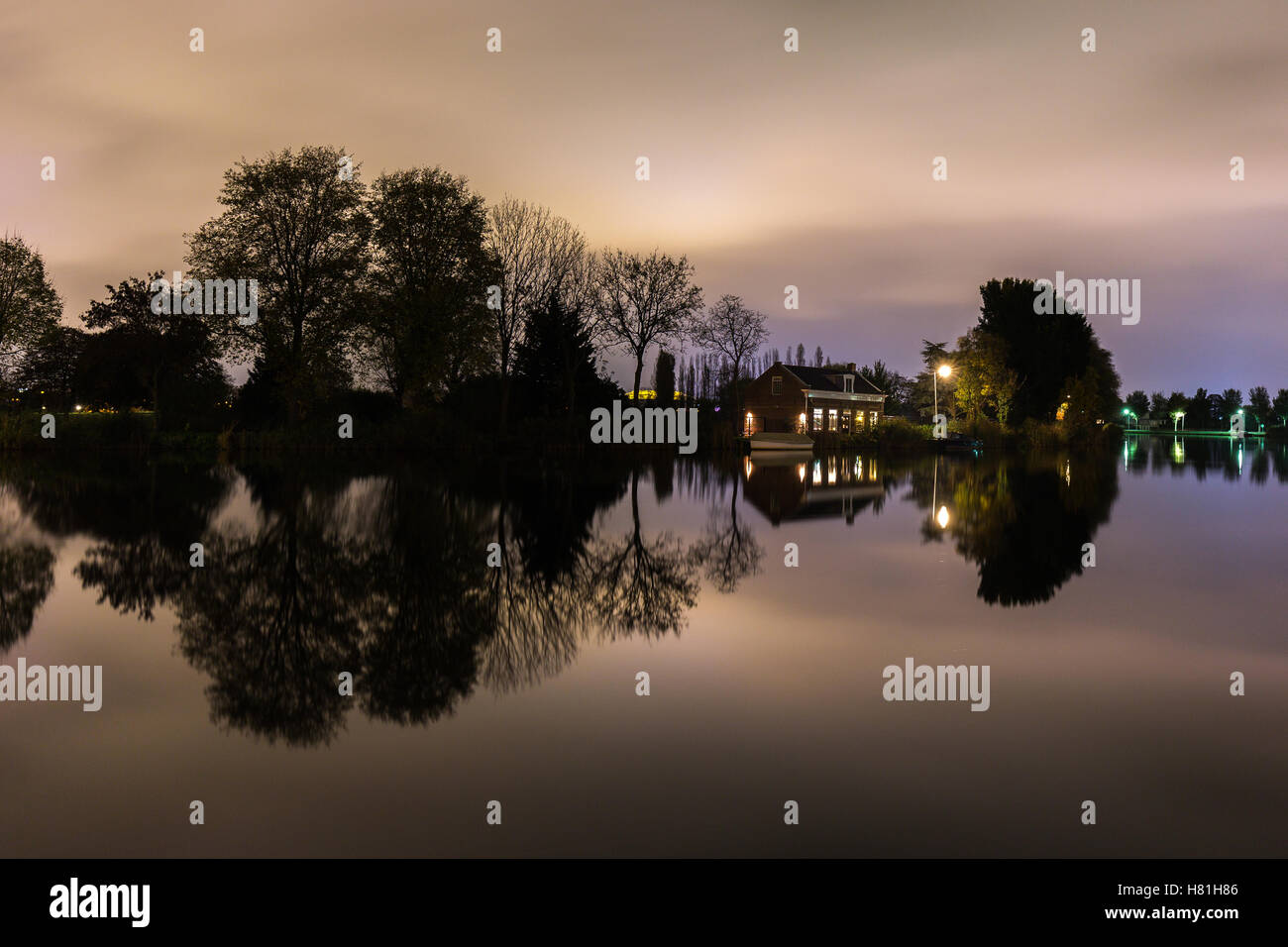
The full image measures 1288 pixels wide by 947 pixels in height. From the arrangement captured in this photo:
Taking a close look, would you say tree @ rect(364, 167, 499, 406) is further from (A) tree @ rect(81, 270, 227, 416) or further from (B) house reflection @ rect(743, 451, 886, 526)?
(B) house reflection @ rect(743, 451, 886, 526)

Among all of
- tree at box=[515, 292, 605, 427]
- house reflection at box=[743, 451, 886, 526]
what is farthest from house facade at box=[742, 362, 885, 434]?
house reflection at box=[743, 451, 886, 526]

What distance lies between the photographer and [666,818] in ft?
14.8

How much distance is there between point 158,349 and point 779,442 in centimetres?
4188

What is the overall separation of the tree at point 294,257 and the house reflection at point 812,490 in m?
24.4

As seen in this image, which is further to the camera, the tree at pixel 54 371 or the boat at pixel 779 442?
the tree at pixel 54 371

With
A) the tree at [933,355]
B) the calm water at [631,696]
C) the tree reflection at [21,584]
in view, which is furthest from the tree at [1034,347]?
the tree reflection at [21,584]

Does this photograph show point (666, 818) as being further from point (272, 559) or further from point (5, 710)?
point (272, 559)

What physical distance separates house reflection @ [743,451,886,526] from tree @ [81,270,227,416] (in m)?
36.1

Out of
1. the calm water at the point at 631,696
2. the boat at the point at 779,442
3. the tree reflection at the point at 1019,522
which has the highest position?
the boat at the point at 779,442

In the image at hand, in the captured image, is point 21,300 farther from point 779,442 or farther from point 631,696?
point 631,696

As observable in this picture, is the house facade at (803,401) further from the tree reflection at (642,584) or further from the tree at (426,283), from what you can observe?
the tree reflection at (642,584)

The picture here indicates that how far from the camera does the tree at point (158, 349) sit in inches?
2259

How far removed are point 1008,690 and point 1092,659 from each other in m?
1.42
